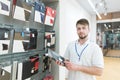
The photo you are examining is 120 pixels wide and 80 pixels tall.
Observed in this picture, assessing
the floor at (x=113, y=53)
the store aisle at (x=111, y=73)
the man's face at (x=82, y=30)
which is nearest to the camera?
the man's face at (x=82, y=30)

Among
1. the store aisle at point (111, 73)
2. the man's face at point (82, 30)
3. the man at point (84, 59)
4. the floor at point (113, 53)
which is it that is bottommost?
the store aisle at point (111, 73)

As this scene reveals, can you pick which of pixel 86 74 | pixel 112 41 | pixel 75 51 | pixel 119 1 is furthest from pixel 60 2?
pixel 112 41

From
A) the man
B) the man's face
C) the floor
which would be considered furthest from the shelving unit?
the floor

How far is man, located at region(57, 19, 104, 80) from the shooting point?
5.73 ft

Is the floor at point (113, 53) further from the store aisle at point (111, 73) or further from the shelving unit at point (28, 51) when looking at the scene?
the shelving unit at point (28, 51)

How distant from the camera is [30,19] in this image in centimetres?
204

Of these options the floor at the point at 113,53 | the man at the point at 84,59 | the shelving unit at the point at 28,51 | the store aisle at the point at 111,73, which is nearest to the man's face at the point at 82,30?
the man at the point at 84,59

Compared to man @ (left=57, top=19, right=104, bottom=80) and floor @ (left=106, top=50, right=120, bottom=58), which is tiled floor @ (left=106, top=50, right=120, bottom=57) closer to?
floor @ (left=106, top=50, right=120, bottom=58)

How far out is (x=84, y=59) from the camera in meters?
1.84

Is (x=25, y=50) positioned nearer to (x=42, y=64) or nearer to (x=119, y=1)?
(x=42, y=64)

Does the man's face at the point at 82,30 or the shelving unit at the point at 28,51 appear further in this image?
the man's face at the point at 82,30

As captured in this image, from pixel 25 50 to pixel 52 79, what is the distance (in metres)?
0.95

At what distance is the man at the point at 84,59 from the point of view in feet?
5.73

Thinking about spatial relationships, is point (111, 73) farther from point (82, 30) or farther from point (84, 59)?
point (82, 30)
